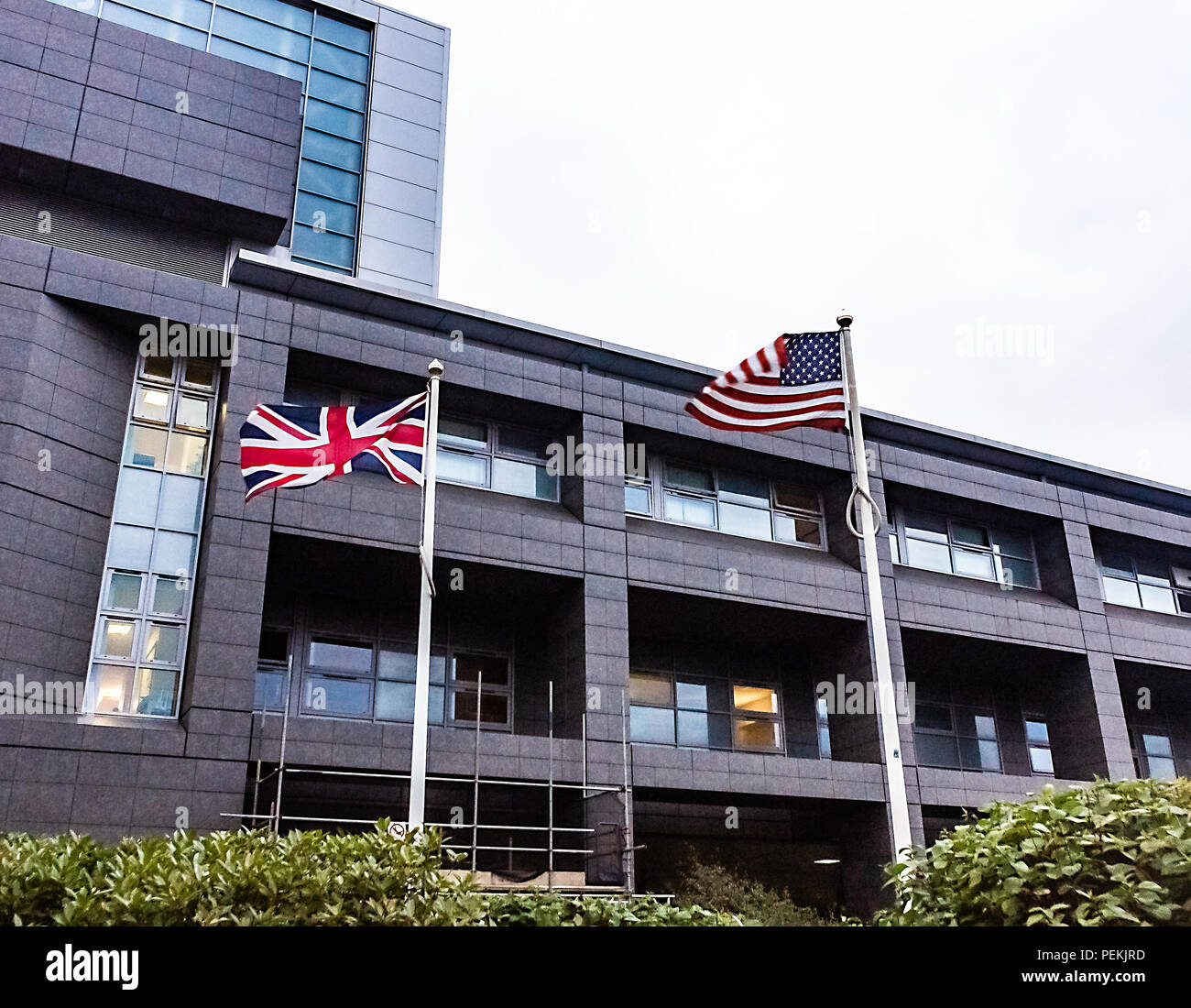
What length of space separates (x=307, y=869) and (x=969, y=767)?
26.4 m

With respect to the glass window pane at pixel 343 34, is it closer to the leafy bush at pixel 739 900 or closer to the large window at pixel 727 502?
the large window at pixel 727 502

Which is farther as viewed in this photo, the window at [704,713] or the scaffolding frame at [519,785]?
the window at [704,713]

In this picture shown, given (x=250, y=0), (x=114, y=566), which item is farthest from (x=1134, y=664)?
(x=250, y=0)

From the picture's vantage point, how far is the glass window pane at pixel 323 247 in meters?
35.2

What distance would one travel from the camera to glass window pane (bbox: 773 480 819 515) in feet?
101

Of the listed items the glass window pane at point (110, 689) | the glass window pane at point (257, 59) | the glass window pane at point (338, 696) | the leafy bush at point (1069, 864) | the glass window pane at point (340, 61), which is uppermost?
the glass window pane at point (340, 61)

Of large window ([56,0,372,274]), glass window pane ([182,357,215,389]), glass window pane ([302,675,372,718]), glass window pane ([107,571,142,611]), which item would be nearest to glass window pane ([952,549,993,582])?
glass window pane ([302,675,372,718])

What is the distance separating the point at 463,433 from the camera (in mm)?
26781

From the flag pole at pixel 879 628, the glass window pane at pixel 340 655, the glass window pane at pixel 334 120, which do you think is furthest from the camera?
the glass window pane at pixel 334 120

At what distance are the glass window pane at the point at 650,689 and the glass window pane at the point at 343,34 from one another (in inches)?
996

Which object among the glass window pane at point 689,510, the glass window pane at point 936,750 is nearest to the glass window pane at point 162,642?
the glass window pane at point 689,510

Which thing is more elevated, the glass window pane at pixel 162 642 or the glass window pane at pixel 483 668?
the glass window pane at pixel 483 668

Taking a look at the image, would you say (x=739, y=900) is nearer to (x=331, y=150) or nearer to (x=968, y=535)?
(x=968, y=535)

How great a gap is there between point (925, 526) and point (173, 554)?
20.8 meters
